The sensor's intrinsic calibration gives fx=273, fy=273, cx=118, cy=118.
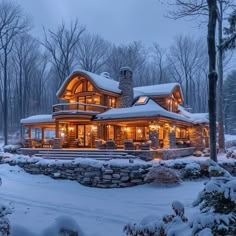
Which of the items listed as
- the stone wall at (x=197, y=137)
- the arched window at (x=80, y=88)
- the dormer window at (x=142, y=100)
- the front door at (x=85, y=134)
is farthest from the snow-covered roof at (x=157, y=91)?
the front door at (x=85, y=134)

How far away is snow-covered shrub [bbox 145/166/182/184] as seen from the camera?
11.4 metres

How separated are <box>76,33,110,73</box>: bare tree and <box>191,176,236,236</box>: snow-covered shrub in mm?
35573

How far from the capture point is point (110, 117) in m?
20.0

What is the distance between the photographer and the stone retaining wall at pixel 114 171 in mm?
12328

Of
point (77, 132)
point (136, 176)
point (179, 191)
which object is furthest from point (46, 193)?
point (77, 132)

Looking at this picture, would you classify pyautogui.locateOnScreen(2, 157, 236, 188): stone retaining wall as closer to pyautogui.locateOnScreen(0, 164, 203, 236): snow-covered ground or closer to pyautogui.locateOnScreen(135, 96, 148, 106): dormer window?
pyautogui.locateOnScreen(0, 164, 203, 236): snow-covered ground

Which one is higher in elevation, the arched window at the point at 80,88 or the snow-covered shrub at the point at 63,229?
the arched window at the point at 80,88

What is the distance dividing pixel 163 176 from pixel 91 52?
1209 inches

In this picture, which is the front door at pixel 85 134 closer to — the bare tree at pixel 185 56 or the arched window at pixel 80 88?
the arched window at pixel 80 88

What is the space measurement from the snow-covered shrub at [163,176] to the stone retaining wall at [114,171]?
523 millimetres

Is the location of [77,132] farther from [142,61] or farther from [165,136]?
[142,61]

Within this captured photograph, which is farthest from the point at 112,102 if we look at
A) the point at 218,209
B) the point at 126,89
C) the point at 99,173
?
the point at 218,209

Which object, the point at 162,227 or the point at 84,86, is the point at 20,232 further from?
the point at 84,86

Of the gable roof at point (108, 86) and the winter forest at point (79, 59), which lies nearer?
the gable roof at point (108, 86)
